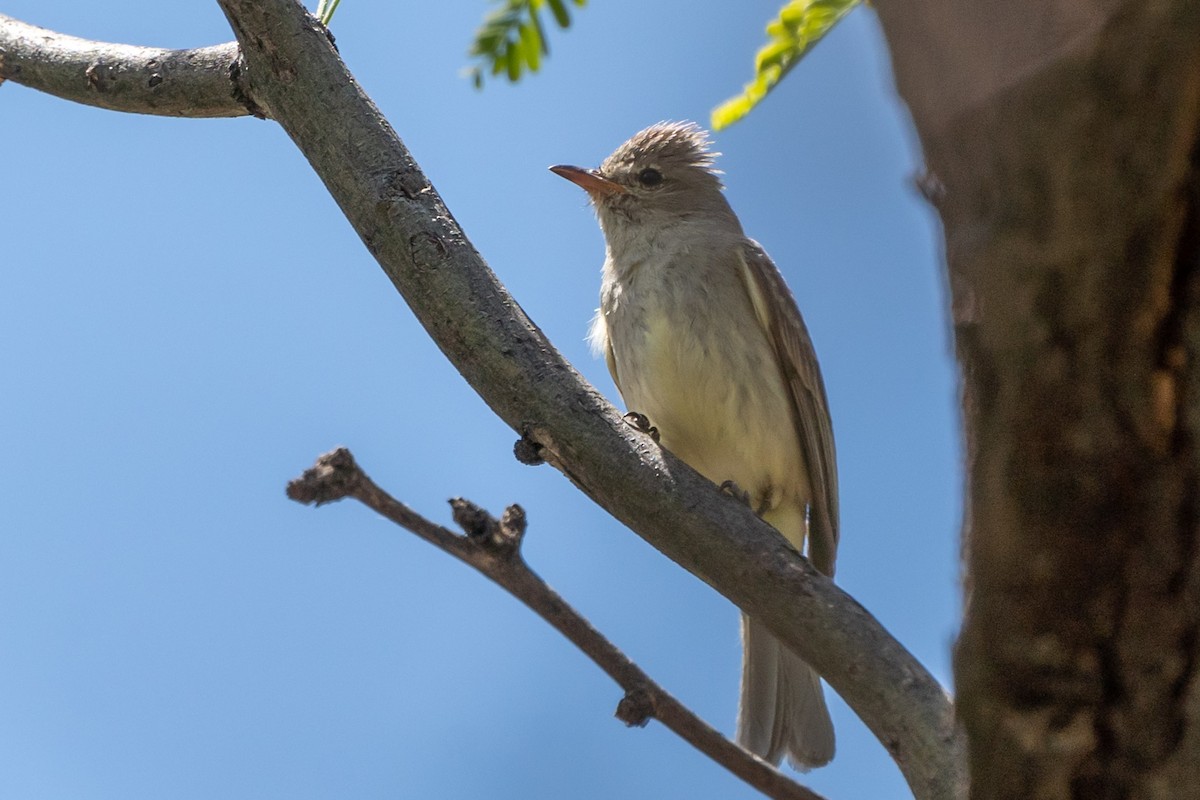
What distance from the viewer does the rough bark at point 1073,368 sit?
119 centimetres

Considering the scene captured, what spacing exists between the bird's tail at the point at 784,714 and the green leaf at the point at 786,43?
2.31 metres

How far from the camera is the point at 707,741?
8.91 ft

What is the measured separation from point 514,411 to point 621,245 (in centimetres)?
301

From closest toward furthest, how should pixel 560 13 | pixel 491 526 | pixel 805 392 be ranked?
pixel 560 13 < pixel 491 526 < pixel 805 392

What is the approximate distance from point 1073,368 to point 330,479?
4.91ft

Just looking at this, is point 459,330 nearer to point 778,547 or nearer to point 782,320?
point 778,547

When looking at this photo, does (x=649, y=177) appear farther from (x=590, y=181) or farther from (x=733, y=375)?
(x=733, y=375)

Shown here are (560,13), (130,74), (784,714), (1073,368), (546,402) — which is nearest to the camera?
(1073,368)

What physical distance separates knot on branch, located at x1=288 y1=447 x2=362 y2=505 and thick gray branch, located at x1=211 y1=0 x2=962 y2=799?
560 mm

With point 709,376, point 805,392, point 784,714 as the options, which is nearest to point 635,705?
point 784,714

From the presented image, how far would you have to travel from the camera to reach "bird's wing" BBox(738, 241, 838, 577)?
5.27m

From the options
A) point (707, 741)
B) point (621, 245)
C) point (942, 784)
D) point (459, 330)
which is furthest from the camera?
point (621, 245)

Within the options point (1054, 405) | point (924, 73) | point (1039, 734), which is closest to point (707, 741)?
point (1039, 734)

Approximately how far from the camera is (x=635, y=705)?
2697mm
